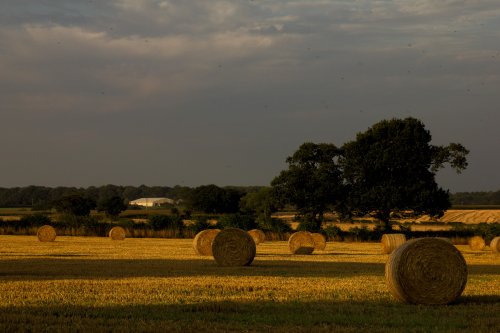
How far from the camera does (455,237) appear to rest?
52031 millimetres

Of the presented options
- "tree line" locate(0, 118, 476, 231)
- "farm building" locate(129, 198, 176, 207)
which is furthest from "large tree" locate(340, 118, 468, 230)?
"farm building" locate(129, 198, 176, 207)

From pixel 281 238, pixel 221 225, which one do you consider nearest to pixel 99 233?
pixel 221 225

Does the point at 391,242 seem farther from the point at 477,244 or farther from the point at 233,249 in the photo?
the point at 233,249

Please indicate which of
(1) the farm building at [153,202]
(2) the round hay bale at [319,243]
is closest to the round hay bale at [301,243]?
(2) the round hay bale at [319,243]

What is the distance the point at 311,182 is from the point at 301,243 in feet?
81.3

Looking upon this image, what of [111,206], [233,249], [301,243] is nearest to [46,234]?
[301,243]

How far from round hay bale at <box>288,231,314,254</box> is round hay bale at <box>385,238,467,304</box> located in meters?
18.5

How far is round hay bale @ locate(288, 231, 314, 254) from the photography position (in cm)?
3559

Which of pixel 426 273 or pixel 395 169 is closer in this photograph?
pixel 426 273

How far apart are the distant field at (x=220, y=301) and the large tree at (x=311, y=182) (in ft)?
116

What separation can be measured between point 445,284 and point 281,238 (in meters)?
37.4

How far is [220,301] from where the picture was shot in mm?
15719

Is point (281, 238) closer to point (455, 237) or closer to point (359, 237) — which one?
point (359, 237)

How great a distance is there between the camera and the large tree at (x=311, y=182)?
60.7 m
